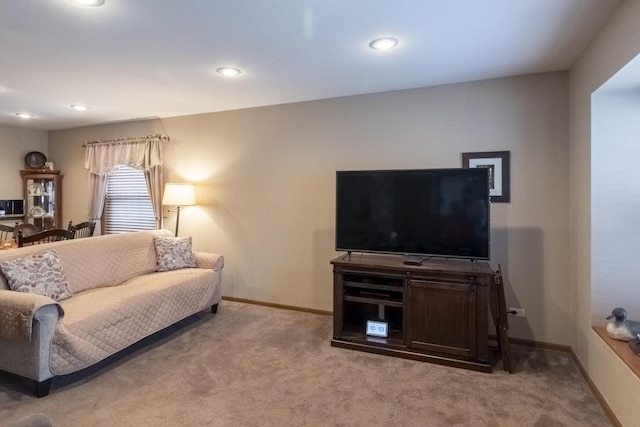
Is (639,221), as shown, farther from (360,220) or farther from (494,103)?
(360,220)

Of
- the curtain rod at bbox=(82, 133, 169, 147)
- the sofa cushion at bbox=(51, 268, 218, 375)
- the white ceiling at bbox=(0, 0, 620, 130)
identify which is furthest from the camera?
the curtain rod at bbox=(82, 133, 169, 147)

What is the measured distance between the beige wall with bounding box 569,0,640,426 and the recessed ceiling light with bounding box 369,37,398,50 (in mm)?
1228

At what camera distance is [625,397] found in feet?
6.18

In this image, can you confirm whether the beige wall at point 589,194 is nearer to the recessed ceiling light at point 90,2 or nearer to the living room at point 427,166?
the living room at point 427,166

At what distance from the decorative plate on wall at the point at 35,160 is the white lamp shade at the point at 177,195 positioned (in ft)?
9.21

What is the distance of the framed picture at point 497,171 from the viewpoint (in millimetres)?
3051

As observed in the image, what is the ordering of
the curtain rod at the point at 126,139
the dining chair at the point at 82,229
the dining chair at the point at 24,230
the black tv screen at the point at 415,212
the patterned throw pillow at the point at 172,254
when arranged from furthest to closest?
1. the curtain rod at the point at 126,139
2. the dining chair at the point at 82,229
3. the dining chair at the point at 24,230
4. the patterned throw pillow at the point at 172,254
5. the black tv screen at the point at 415,212

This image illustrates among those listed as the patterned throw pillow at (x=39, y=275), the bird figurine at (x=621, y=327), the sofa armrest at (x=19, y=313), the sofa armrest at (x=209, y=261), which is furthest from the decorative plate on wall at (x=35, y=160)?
the bird figurine at (x=621, y=327)

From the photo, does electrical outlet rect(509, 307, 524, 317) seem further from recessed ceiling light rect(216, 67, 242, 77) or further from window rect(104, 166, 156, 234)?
window rect(104, 166, 156, 234)

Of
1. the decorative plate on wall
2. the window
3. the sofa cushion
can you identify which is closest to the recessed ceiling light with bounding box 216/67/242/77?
the sofa cushion

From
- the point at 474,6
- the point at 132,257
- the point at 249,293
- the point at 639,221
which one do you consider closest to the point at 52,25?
the point at 132,257

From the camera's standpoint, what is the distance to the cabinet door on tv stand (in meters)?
2.64

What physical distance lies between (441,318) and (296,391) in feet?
3.98

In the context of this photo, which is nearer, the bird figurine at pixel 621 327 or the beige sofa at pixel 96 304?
the bird figurine at pixel 621 327
